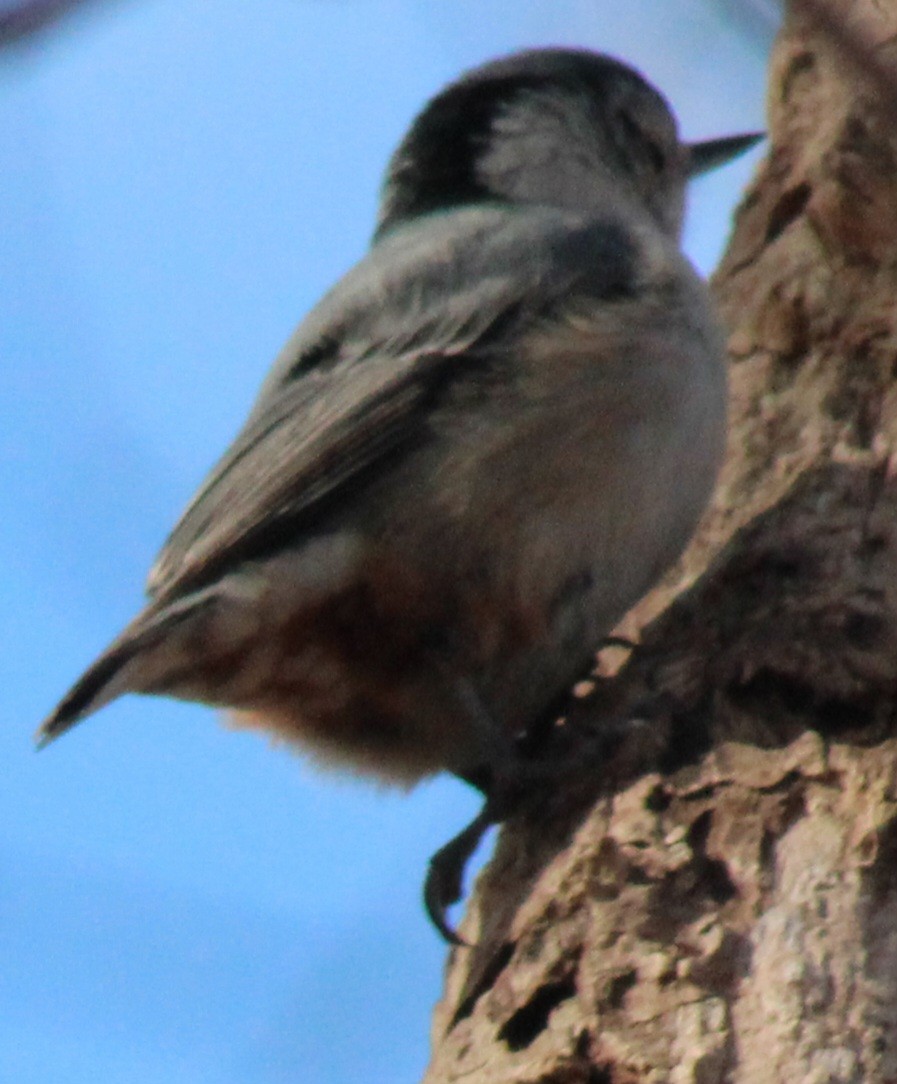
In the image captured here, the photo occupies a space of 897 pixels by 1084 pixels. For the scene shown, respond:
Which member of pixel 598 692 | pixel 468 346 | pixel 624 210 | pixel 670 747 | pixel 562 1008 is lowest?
pixel 562 1008

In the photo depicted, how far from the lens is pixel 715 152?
3650 millimetres

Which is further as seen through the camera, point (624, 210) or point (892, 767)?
point (624, 210)

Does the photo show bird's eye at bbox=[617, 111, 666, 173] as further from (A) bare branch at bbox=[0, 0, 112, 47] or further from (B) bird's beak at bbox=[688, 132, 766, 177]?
(A) bare branch at bbox=[0, 0, 112, 47]

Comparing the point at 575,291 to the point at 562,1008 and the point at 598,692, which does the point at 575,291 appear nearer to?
the point at 598,692

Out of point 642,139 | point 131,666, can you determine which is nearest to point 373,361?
point 131,666

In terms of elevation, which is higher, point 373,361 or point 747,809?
point 373,361

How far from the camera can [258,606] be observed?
2.37m

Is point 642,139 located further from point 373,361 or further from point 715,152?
point 373,361

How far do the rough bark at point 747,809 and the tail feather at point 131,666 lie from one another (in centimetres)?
53

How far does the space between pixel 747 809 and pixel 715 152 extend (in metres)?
1.97

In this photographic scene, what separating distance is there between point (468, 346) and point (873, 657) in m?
0.80

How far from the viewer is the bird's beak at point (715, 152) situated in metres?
3.64

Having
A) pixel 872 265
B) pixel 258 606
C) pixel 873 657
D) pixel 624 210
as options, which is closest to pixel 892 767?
pixel 873 657

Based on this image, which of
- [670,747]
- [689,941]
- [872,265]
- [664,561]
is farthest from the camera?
[872,265]
